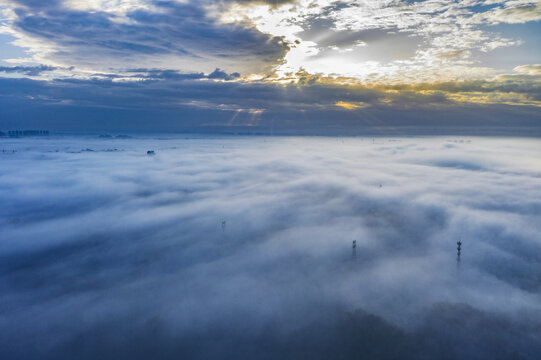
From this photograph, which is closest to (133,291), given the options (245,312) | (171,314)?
(171,314)

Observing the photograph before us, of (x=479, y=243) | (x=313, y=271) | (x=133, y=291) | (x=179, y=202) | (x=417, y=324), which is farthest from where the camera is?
(x=179, y=202)

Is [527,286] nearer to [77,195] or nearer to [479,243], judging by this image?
[479,243]

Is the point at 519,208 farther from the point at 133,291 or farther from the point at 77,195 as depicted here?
the point at 77,195

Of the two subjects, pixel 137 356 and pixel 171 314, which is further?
pixel 171 314

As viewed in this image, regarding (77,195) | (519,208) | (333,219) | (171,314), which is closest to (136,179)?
(77,195)

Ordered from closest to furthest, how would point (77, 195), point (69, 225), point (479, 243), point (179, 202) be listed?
point (479, 243)
point (69, 225)
point (179, 202)
point (77, 195)

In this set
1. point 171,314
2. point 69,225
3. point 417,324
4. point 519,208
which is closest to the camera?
point 417,324

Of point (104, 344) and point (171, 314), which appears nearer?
point (104, 344)

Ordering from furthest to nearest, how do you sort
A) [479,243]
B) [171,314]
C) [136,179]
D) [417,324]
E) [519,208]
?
[136,179] < [519,208] < [479,243] < [171,314] < [417,324]
